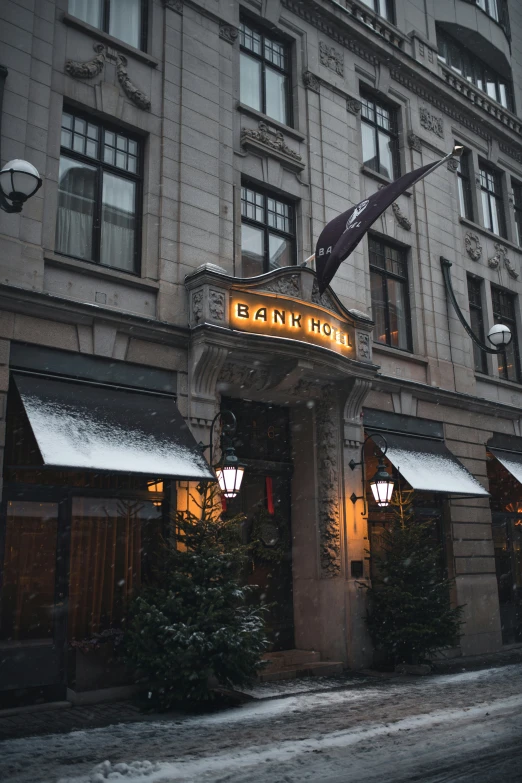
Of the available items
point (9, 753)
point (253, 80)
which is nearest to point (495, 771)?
point (9, 753)

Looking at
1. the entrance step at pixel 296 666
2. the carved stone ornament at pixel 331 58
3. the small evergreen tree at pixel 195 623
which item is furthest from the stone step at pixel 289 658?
the carved stone ornament at pixel 331 58

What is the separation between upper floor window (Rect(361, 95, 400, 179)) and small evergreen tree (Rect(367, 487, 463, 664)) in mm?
8444

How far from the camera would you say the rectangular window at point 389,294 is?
16.2 metres

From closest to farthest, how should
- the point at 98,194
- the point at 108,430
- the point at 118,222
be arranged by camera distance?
the point at 108,430 < the point at 98,194 < the point at 118,222

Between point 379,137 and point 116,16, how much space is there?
7.35 m

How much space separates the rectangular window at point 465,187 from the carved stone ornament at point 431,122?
3.73 feet

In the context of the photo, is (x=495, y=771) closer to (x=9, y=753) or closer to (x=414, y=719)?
(x=414, y=719)

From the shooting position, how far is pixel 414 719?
884 cm

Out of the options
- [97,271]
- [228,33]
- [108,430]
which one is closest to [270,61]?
[228,33]

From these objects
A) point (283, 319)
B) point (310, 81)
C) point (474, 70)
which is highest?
point (474, 70)

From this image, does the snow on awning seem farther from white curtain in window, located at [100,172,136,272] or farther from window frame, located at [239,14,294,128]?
Result: window frame, located at [239,14,294,128]

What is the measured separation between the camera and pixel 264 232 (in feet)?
46.1

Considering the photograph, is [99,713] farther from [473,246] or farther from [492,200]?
[492,200]

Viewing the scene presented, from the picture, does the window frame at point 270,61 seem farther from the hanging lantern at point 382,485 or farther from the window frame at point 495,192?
the window frame at point 495,192
